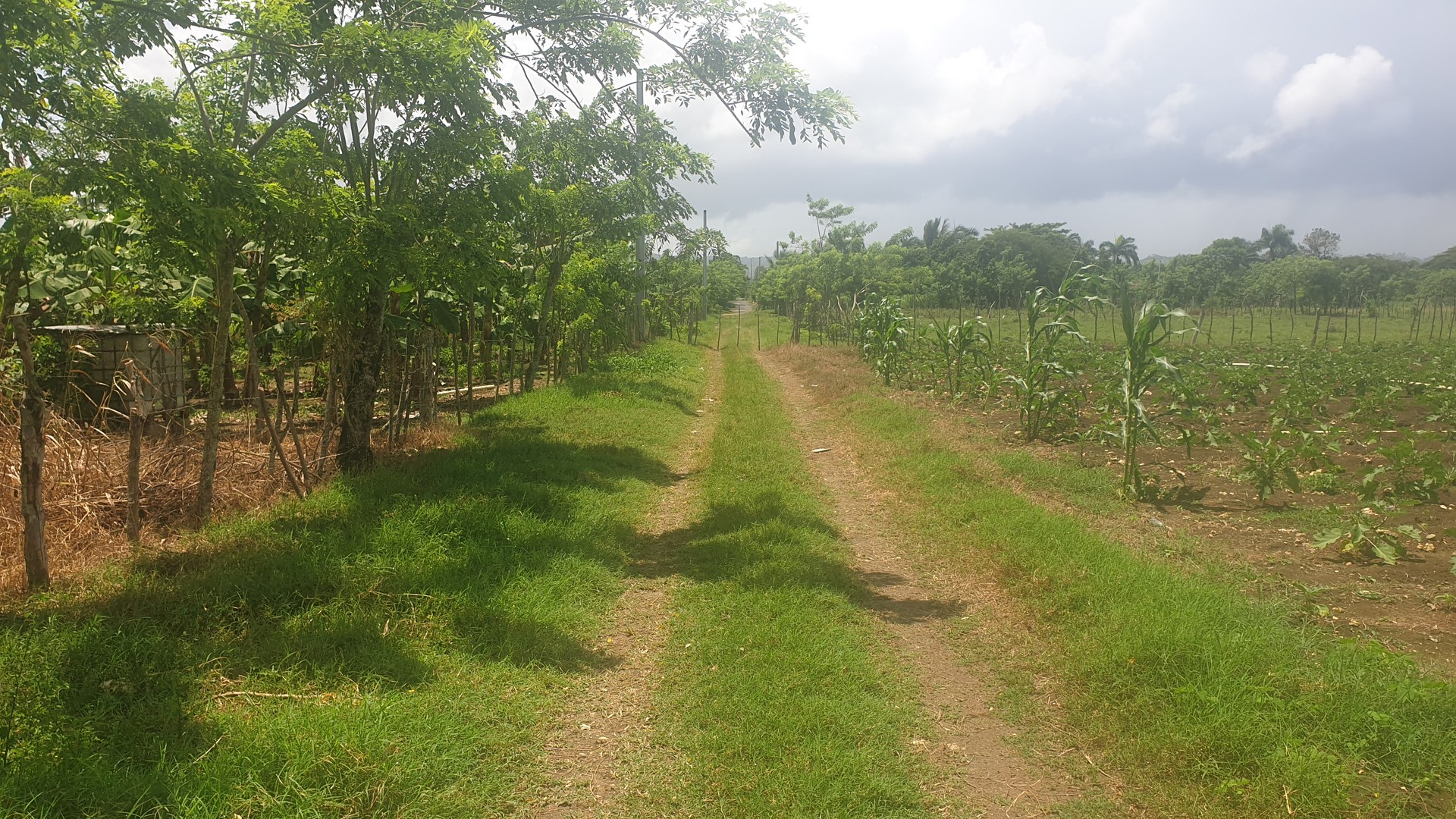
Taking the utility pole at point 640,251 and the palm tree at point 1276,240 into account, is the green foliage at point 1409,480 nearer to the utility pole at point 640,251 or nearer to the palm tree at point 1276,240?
the utility pole at point 640,251

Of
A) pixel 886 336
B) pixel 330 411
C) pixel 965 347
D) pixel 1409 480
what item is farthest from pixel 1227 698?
pixel 886 336

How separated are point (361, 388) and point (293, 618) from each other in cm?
375

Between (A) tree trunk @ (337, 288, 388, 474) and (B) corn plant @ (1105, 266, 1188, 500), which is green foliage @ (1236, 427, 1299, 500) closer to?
(B) corn plant @ (1105, 266, 1188, 500)

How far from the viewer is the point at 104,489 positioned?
604 centimetres

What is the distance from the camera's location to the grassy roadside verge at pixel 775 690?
354 centimetres

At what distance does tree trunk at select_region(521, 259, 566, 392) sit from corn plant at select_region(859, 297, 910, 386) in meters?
7.26

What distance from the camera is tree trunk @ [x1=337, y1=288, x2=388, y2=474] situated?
26.1 feet

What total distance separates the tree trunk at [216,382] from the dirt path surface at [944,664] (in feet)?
16.9

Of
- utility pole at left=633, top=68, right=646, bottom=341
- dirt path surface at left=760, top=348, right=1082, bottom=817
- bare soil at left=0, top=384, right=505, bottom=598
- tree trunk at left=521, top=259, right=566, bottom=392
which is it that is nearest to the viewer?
dirt path surface at left=760, top=348, right=1082, bottom=817

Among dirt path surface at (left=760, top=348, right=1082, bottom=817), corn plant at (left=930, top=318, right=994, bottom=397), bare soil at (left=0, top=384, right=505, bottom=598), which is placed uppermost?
corn plant at (left=930, top=318, right=994, bottom=397)

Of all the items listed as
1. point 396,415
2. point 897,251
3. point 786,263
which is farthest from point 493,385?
point 786,263

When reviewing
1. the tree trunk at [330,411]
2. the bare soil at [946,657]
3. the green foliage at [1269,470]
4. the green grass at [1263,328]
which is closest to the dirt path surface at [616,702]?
the bare soil at [946,657]

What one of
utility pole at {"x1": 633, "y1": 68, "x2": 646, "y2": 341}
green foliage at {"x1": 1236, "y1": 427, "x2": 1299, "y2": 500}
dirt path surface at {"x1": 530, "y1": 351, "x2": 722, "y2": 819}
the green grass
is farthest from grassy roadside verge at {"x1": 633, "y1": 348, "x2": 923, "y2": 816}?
the green grass

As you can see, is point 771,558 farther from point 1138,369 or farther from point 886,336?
point 886,336
